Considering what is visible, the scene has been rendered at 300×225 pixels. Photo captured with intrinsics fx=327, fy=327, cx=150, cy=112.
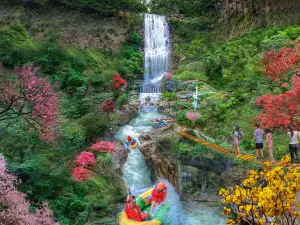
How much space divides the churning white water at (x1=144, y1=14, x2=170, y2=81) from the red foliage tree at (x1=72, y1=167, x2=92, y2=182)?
15520 millimetres

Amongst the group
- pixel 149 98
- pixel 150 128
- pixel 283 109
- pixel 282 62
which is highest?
pixel 282 62

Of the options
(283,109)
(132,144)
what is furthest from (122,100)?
(283,109)

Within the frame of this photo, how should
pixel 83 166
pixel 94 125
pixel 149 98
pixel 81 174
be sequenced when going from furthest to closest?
pixel 149 98 → pixel 94 125 → pixel 83 166 → pixel 81 174

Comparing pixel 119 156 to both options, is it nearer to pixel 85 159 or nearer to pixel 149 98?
pixel 85 159

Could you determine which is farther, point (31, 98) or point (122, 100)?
point (122, 100)

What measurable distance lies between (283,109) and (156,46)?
17.8 meters

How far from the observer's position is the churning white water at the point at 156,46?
88.5 ft

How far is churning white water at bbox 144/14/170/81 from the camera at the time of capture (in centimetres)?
2697

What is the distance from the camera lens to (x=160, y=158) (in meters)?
12.5

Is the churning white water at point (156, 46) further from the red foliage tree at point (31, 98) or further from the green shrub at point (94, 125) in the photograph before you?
the red foliage tree at point (31, 98)

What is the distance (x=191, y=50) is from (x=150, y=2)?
9612mm

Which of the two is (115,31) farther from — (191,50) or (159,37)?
(191,50)

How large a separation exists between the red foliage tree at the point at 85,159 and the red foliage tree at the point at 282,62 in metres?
9.67

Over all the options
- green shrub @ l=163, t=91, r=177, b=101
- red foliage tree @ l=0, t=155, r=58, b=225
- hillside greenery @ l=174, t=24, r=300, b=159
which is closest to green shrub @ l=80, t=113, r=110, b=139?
hillside greenery @ l=174, t=24, r=300, b=159
